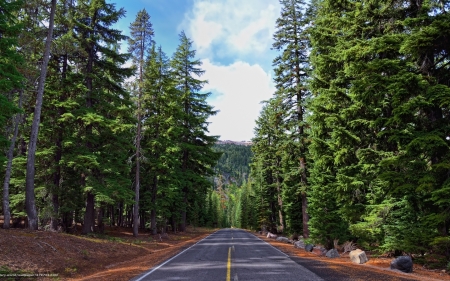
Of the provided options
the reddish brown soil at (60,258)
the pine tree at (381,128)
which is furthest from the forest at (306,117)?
the reddish brown soil at (60,258)

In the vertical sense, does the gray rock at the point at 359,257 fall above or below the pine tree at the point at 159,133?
below

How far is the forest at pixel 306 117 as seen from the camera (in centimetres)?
1082

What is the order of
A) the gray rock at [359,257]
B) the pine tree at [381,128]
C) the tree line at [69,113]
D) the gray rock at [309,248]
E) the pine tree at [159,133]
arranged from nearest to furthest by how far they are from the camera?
the pine tree at [381,128] < the gray rock at [359,257] < the tree line at [69,113] < the gray rock at [309,248] < the pine tree at [159,133]

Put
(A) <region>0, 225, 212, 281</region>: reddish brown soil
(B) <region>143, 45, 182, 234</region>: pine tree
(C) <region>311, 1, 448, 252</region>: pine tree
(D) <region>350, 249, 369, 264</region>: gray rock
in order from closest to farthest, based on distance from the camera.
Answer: (A) <region>0, 225, 212, 281</region>: reddish brown soil → (C) <region>311, 1, 448, 252</region>: pine tree → (D) <region>350, 249, 369, 264</region>: gray rock → (B) <region>143, 45, 182, 234</region>: pine tree

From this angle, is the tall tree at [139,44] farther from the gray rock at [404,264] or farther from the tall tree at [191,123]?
the gray rock at [404,264]

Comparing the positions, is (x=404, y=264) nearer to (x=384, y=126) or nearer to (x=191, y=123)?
(x=384, y=126)

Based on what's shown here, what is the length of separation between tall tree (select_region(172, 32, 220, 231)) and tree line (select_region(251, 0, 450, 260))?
16.9m

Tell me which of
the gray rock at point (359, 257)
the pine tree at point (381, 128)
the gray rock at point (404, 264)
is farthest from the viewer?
the gray rock at point (359, 257)

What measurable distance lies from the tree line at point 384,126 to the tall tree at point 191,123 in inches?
667

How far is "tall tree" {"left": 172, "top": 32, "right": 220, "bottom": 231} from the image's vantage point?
3422cm

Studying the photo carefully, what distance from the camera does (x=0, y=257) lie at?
→ 891cm

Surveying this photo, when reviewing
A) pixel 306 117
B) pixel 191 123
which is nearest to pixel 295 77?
pixel 306 117

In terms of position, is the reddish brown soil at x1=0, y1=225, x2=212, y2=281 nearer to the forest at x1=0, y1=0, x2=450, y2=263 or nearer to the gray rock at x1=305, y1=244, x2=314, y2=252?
the forest at x1=0, y1=0, x2=450, y2=263

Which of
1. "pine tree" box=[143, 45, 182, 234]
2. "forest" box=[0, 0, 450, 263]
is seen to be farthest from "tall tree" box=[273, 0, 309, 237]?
"pine tree" box=[143, 45, 182, 234]
